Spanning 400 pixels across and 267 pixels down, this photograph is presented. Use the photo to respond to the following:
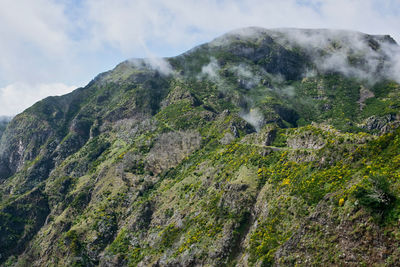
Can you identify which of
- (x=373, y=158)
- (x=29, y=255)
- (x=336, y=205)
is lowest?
(x=29, y=255)

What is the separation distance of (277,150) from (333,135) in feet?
75.0

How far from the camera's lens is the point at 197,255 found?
103062 millimetres

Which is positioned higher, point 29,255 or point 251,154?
point 251,154

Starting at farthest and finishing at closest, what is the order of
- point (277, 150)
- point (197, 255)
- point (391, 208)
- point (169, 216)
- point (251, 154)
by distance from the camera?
point (169, 216) < point (251, 154) < point (277, 150) < point (197, 255) < point (391, 208)

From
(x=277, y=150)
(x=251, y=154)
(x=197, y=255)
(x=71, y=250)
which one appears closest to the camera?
(x=197, y=255)

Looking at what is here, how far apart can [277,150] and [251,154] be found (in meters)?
12.8

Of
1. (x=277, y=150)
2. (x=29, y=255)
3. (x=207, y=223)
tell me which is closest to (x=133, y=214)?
(x=207, y=223)

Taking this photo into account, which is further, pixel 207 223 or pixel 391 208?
pixel 207 223

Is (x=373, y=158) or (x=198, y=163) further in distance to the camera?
(x=198, y=163)

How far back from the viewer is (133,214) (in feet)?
527

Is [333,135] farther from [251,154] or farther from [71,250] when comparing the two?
[71,250]

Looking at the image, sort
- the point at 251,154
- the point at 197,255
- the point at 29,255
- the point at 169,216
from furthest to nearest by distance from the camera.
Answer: the point at 29,255 → the point at 169,216 → the point at 251,154 → the point at 197,255

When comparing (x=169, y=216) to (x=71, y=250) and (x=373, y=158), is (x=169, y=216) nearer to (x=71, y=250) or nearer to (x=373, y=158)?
(x=71, y=250)

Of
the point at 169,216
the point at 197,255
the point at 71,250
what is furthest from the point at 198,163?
the point at 71,250
